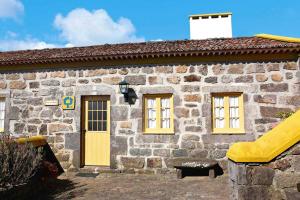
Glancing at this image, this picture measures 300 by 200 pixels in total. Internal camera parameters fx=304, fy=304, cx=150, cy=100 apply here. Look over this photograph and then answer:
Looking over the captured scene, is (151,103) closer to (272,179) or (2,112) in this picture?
(2,112)

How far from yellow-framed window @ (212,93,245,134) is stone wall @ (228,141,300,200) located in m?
4.55

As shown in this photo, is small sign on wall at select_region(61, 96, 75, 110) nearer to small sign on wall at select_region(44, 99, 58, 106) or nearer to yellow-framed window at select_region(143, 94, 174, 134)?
small sign on wall at select_region(44, 99, 58, 106)

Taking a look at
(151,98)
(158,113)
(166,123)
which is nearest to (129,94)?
(151,98)

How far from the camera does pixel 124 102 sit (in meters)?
8.91

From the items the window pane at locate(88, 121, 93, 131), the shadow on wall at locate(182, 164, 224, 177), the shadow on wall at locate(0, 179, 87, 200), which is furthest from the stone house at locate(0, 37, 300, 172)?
the shadow on wall at locate(0, 179, 87, 200)

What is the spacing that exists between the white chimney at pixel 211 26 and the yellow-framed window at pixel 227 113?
393 cm

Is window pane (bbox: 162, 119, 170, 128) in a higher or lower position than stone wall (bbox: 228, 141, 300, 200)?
higher

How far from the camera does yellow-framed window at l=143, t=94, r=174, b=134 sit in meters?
8.76

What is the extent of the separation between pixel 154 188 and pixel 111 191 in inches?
38.4

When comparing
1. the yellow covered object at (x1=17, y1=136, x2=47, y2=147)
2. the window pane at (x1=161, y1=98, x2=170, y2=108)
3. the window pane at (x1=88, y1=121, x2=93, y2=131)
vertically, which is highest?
the window pane at (x1=161, y1=98, x2=170, y2=108)

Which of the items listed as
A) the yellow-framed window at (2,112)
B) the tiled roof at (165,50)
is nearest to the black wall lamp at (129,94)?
the tiled roof at (165,50)

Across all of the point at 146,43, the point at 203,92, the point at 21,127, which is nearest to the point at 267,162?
the point at 203,92

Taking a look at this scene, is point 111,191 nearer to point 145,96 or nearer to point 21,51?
point 145,96

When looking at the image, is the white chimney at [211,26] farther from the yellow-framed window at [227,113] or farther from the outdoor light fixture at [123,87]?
the outdoor light fixture at [123,87]
